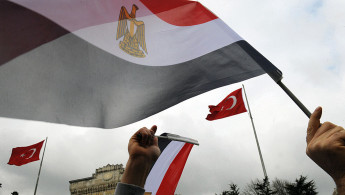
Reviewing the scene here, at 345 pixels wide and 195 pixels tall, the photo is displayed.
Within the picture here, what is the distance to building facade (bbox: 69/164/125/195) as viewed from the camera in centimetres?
4846

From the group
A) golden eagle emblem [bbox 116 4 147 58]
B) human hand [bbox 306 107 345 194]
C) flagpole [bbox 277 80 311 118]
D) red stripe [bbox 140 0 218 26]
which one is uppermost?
red stripe [bbox 140 0 218 26]

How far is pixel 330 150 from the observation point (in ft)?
4.11

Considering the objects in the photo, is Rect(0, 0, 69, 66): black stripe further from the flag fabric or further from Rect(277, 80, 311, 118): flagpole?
the flag fabric

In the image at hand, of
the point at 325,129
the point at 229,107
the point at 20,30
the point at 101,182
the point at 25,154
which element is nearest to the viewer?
the point at 325,129

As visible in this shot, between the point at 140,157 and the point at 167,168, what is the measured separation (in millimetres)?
3909

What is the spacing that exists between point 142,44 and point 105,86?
2.26 feet

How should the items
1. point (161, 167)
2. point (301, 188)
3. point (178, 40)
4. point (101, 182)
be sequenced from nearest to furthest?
point (178, 40) < point (161, 167) < point (301, 188) < point (101, 182)

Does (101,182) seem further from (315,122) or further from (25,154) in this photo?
(315,122)

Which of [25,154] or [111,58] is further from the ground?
[25,154]

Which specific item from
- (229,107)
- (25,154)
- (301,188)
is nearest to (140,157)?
(229,107)

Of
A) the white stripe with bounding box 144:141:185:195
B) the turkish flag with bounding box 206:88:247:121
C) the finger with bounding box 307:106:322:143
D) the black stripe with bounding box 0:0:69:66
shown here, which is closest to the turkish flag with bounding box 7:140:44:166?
the turkish flag with bounding box 206:88:247:121

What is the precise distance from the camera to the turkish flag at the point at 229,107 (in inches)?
383

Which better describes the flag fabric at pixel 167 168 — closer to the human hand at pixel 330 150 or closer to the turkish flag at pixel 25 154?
the human hand at pixel 330 150

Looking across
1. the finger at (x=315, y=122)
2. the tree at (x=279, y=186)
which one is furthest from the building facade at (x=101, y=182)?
the finger at (x=315, y=122)
